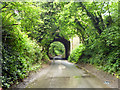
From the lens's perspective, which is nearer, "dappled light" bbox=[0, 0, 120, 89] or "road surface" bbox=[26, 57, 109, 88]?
"dappled light" bbox=[0, 0, 120, 89]

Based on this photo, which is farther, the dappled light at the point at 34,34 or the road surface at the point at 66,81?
the road surface at the point at 66,81

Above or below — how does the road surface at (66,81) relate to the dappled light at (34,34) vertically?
below

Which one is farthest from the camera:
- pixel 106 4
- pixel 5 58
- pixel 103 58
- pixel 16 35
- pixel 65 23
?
pixel 65 23

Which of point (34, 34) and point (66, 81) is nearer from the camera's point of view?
point (66, 81)

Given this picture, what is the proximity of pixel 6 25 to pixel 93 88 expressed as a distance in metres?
4.84

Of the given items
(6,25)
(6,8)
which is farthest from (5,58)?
(6,8)

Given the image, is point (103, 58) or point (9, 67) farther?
point (103, 58)

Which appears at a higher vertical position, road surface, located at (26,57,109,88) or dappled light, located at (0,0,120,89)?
dappled light, located at (0,0,120,89)

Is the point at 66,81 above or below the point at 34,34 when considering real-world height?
below

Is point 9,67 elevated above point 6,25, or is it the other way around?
point 6,25

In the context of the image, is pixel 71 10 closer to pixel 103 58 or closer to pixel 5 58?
pixel 103 58

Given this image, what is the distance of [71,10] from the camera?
10.0 m

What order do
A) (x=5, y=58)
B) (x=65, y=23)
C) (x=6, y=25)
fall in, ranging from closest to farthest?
(x=5, y=58)
(x=6, y=25)
(x=65, y=23)

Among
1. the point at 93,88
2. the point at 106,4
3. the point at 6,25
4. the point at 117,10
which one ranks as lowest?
the point at 93,88
